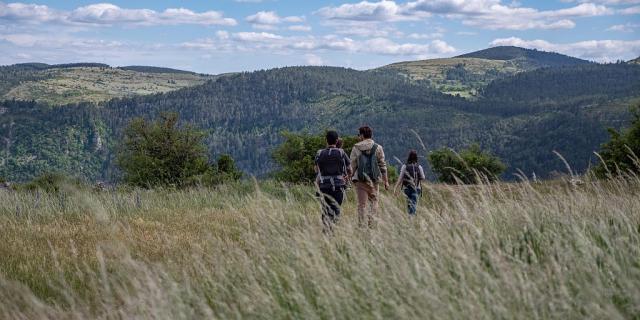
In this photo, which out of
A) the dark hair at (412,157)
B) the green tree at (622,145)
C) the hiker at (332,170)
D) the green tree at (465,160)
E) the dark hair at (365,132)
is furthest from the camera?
the green tree at (465,160)

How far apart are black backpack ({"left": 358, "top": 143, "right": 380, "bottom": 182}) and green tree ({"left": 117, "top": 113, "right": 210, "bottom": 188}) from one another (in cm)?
3284

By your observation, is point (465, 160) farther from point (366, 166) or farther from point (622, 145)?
point (366, 166)

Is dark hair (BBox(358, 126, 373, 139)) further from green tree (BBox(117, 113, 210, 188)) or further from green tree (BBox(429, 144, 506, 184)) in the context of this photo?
green tree (BBox(429, 144, 506, 184))

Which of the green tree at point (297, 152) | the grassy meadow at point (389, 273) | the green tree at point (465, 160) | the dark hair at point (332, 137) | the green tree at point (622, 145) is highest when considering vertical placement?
the dark hair at point (332, 137)

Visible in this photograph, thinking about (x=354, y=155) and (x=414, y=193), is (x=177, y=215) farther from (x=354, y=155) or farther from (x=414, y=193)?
(x=414, y=193)

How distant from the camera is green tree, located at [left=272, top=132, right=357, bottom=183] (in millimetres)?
48781

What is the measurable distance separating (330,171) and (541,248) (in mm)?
5534

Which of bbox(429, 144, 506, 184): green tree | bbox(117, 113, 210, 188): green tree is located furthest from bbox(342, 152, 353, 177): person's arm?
bbox(429, 144, 506, 184): green tree

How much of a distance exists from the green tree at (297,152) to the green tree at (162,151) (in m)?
7.25

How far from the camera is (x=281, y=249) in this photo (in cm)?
571

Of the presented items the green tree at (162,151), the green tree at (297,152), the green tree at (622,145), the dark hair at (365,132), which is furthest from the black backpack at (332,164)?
the green tree at (297,152)

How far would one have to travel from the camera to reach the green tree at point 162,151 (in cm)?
4253

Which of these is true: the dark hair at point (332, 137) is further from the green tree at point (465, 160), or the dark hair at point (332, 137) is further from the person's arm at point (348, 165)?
the green tree at point (465, 160)

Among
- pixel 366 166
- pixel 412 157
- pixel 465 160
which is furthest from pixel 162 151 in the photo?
pixel 465 160
